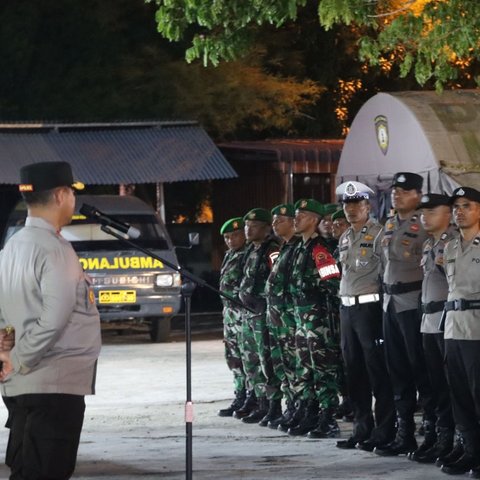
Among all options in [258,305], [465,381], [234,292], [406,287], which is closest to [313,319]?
[258,305]

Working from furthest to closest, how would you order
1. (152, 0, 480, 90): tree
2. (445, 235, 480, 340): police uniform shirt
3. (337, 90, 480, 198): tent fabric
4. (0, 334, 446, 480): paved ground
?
(337, 90, 480, 198): tent fabric
(152, 0, 480, 90): tree
(0, 334, 446, 480): paved ground
(445, 235, 480, 340): police uniform shirt

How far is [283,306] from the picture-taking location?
12.4m

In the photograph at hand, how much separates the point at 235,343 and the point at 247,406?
632 mm

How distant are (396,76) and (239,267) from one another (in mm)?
20092

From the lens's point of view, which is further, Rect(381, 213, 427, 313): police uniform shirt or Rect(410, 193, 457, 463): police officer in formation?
Rect(381, 213, 427, 313): police uniform shirt

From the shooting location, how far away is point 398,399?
10.9 metres

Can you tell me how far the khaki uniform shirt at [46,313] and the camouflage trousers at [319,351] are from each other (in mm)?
5569

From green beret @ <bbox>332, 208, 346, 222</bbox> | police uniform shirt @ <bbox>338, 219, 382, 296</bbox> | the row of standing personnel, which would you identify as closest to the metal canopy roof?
the row of standing personnel

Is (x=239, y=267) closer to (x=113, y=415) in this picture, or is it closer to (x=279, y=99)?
(x=113, y=415)

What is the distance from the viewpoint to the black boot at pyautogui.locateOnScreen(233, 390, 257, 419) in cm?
1343

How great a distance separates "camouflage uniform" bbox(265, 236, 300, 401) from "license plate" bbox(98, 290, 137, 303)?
328 inches

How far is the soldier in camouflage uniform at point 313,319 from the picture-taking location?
11922 mm

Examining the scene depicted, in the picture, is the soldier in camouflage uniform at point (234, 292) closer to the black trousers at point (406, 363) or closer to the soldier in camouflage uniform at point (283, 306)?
the soldier in camouflage uniform at point (283, 306)

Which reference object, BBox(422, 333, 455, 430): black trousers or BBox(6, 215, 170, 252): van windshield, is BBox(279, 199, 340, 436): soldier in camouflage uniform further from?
BBox(6, 215, 170, 252): van windshield
